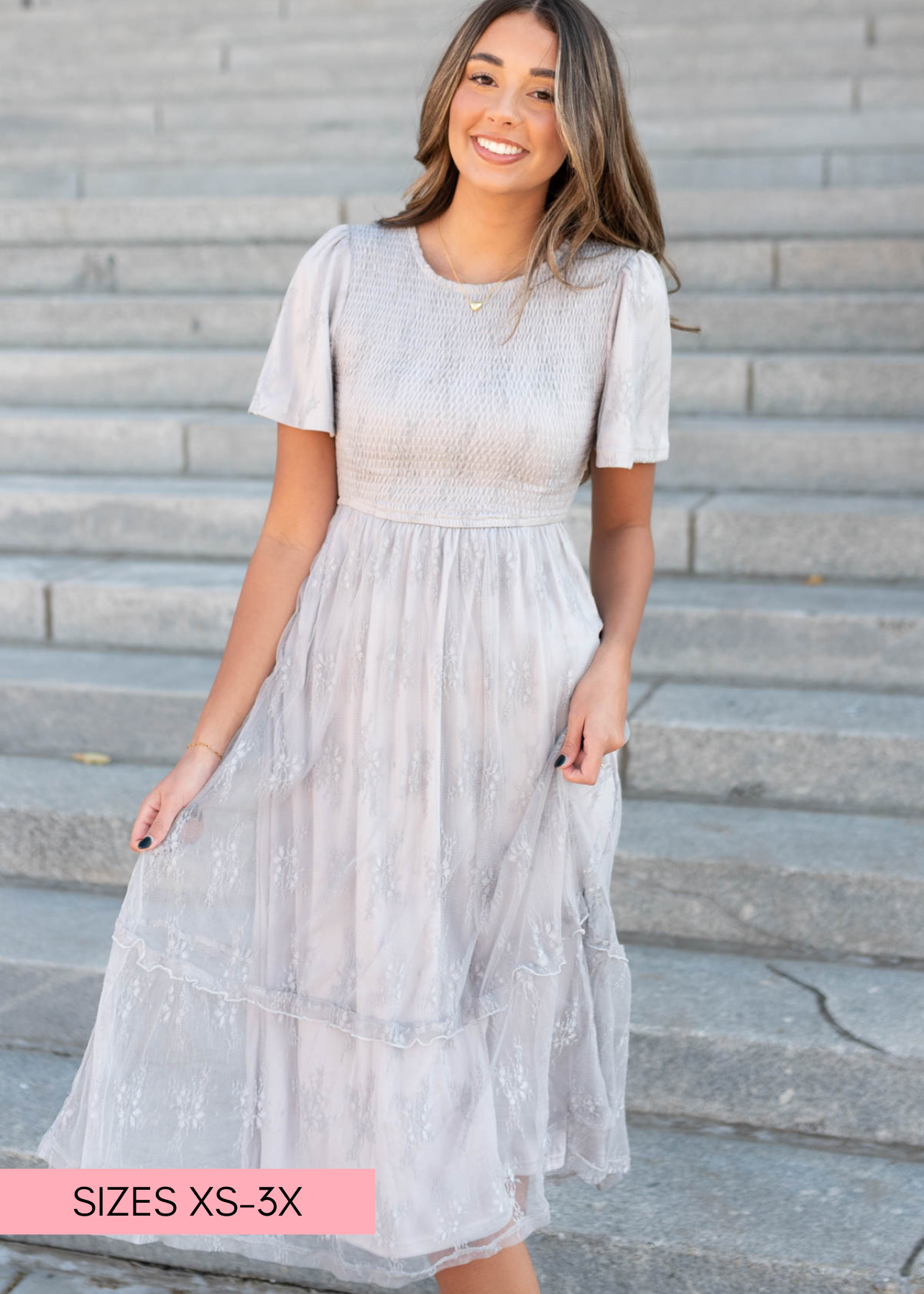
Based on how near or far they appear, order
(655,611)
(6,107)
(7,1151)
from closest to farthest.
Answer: (7,1151), (655,611), (6,107)

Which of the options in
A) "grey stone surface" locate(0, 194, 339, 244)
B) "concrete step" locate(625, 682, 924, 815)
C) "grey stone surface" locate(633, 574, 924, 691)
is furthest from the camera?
"grey stone surface" locate(0, 194, 339, 244)

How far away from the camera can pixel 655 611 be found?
396cm

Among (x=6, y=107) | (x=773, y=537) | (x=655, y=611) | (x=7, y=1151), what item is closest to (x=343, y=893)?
(x=7, y=1151)

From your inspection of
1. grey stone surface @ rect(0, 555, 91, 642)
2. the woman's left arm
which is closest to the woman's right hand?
the woman's left arm

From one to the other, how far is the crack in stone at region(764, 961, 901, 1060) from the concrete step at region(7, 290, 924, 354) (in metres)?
2.58

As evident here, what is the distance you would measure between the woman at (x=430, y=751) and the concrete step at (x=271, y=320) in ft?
9.73

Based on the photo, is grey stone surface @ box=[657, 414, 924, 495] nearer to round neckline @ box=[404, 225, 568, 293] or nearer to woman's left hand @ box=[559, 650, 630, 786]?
round neckline @ box=[404, 225, 568, 293]

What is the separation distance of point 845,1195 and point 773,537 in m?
2.07

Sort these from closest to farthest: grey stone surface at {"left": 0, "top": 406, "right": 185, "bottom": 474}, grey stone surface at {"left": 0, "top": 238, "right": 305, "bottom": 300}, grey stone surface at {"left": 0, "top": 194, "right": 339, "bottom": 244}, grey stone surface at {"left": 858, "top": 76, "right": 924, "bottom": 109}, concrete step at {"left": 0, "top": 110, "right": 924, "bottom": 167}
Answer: grey stone surface at {"left": 0, "top": 406, "right": 185, "bottom": 474}
grey stone surface at {"left": 0, "top": 238, "right": 305, "bottom": 300}
grey stone surface at {"left": 0, "top": 194, "right": 339, "bottom": 244}
concrete step at {"left": 0, "top": 110, "right": 924, "bottom": 167}
grey stone surface at {"left": 858, "top": 76, "right": 924, "bottom": 109}

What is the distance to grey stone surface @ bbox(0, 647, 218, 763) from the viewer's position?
3.87 meters

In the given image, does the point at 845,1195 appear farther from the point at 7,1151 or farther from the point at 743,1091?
the point at 7,1151

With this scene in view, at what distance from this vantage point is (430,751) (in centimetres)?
204

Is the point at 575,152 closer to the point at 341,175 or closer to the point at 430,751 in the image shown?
the point at 430,751

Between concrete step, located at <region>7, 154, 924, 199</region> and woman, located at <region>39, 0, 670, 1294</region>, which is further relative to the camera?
concrete step, located at <region>7, 154, 924, 199</region>
